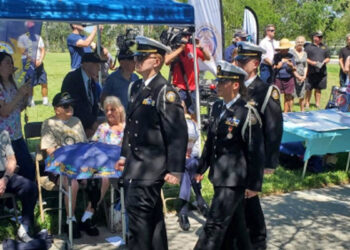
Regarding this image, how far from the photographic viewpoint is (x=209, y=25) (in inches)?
320

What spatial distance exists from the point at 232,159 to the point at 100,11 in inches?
93.8

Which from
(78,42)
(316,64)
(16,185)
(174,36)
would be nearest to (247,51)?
(16,185)

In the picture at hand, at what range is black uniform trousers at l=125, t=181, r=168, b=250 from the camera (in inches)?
168

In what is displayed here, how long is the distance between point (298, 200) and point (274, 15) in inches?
1098

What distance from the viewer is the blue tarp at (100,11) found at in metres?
5.12

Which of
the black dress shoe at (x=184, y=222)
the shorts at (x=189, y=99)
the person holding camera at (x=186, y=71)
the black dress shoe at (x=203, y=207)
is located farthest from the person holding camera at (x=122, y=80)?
the black dress shoe at (x=184, y=222)

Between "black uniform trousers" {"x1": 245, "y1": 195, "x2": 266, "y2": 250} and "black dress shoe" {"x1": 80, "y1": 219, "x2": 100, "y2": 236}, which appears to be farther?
"black dress shoe" {"x1": 80, "y1": 219, "x2": 100, "y2": 236}

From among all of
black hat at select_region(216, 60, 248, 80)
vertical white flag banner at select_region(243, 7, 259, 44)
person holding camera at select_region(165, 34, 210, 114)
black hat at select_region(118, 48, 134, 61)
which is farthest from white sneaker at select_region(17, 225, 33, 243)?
vertical white flag banner at select_region(243, 7, 259, 44)

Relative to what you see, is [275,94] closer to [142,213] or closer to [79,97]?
[142,213]

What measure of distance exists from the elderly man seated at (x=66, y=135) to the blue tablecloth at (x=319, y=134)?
346 cm

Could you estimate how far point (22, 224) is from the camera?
535cm

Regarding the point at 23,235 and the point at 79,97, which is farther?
the point at 79,97

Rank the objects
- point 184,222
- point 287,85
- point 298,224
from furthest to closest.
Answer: point 287,85 → point 298,224 → point 184,222

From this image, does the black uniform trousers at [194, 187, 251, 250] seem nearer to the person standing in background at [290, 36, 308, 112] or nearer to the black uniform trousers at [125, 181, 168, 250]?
the black uniform trousers at [125, 181, 168, 250]
